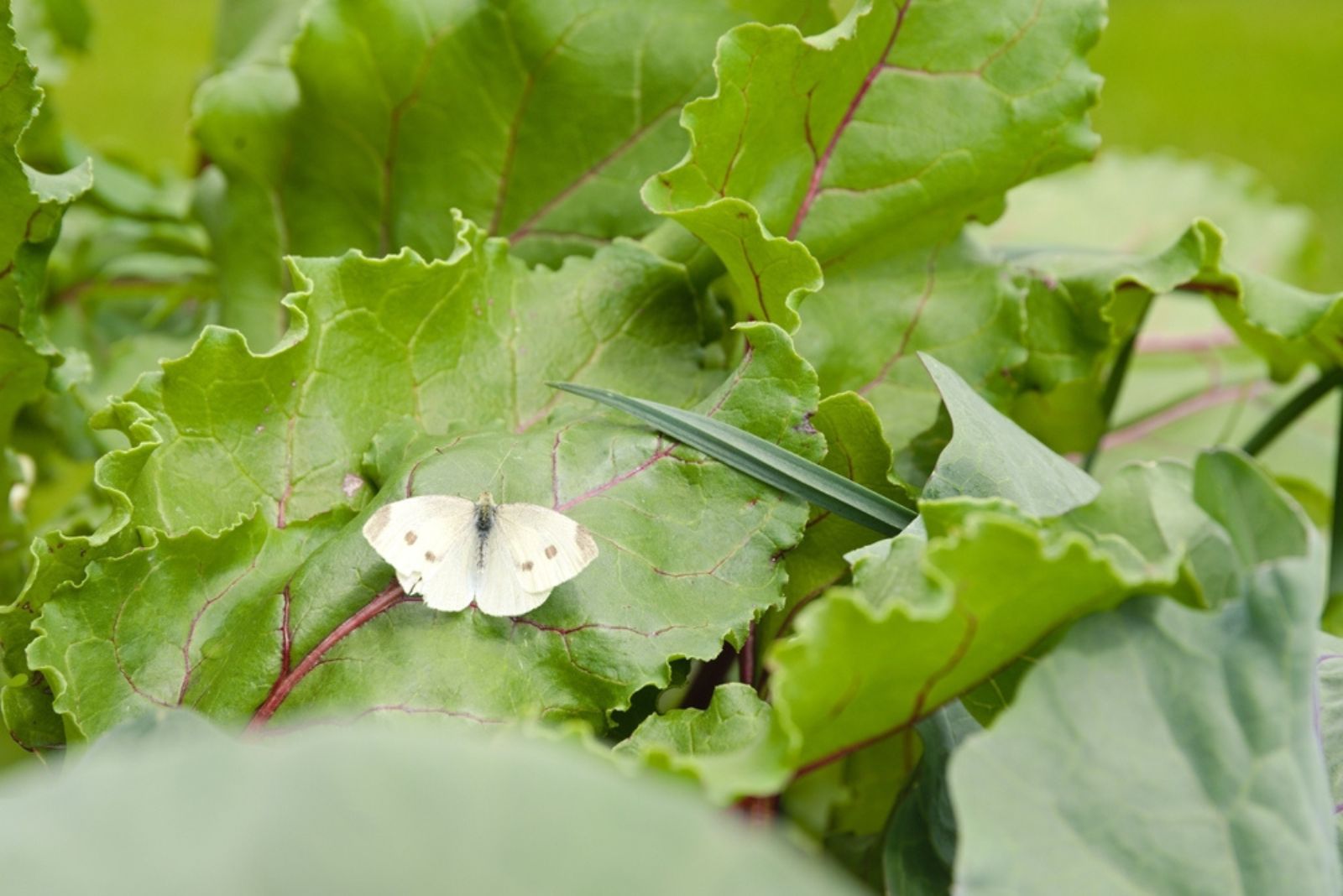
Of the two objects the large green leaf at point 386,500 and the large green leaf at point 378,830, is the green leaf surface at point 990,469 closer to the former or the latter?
the large green leaf at point 386,500

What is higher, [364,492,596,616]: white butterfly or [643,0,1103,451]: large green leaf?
[643,0,1103,451]: large green leaf

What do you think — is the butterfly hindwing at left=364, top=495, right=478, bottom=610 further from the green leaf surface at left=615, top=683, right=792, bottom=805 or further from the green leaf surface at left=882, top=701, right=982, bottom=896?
the green leaf surface at left=882, top=701, right=982, bottom=896

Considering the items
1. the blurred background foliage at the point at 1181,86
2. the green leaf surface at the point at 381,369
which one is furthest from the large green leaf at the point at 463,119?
the blurred background foliage at the point at 1181,86

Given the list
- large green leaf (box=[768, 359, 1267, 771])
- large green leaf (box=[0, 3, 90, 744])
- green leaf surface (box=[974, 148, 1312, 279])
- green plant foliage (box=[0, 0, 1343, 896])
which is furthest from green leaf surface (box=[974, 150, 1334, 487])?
large green leaf (box=[0, 3, 90, 744])

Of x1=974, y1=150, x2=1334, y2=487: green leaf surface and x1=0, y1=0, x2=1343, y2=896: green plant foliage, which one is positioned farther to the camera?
x1=974, y1=150, x2=1334, y2=487: green leaf surface

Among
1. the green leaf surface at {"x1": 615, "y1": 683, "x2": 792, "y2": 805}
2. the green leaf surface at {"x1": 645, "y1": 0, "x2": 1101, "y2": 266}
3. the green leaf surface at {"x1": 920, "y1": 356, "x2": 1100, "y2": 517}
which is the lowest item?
the green leaf surface at {"x1": 615, "y1": 683, "x2": 792, "y2": 805}

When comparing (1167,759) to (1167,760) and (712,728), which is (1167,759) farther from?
(712,728)

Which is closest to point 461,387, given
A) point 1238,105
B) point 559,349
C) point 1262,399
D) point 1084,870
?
point 559,349
